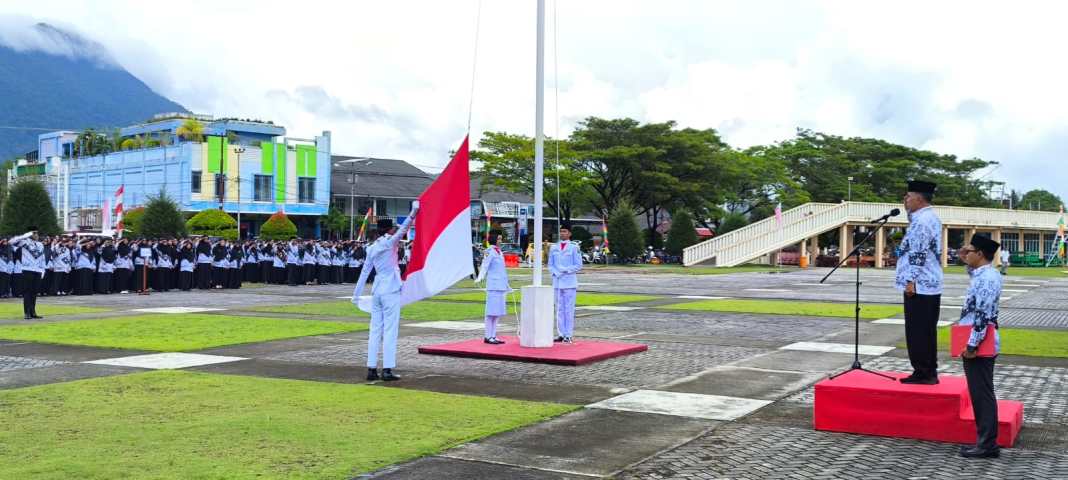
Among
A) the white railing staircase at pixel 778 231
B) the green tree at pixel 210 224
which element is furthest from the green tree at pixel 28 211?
the white railing staircase at pixel 778 231

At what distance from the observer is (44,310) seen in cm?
2302

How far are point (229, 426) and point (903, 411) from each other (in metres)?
6.24

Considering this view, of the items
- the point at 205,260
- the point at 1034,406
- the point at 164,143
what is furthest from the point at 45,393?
the point at 164,143

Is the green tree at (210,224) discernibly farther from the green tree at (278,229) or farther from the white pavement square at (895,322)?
the white pavement square at (895,322)

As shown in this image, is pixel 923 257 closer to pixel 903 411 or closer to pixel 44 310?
pixel 903 411

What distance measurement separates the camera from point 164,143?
237 feet

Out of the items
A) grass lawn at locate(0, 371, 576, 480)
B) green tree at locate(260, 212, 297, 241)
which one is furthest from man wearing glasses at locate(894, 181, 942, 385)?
green tree at locate(260, 212, 297, 241)

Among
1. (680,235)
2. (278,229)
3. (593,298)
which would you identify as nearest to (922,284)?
(593,298)

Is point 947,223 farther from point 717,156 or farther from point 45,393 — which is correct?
point 45,393

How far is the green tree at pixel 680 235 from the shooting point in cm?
6719

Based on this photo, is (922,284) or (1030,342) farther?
(1030,342)

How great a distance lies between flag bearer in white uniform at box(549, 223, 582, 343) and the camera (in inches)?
640

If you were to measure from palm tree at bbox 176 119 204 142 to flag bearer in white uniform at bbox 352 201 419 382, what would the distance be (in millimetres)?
61524

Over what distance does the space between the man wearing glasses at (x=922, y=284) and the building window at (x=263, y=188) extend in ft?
216
